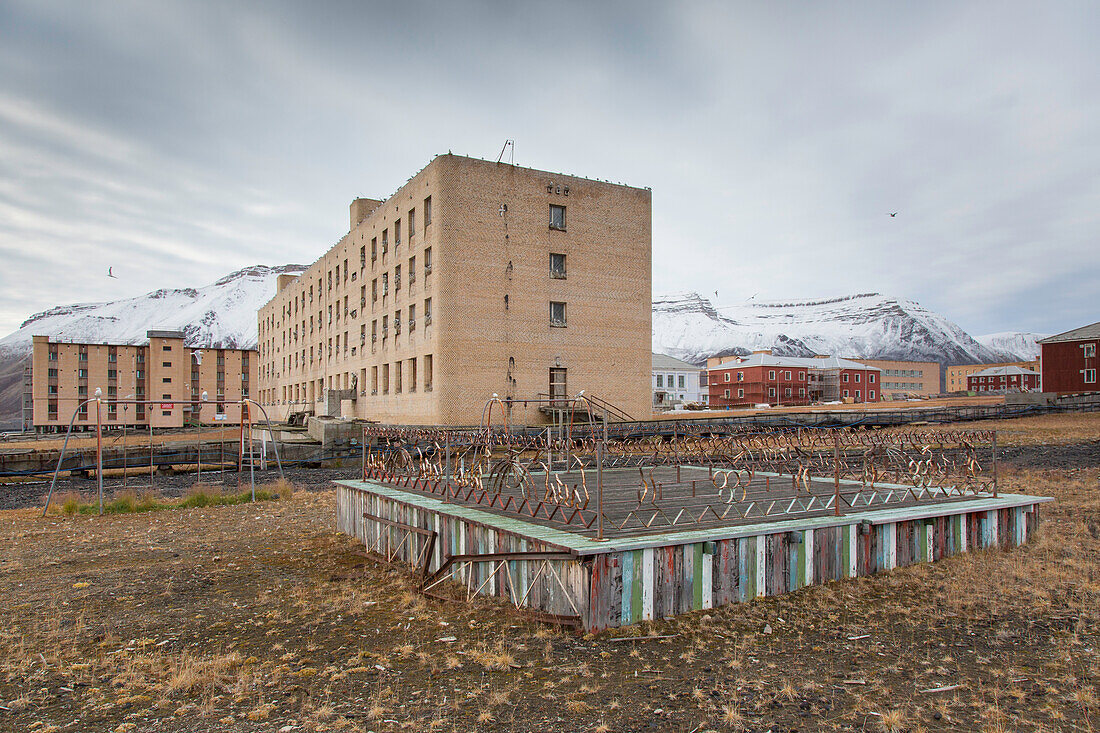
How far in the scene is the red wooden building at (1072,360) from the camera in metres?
67.1

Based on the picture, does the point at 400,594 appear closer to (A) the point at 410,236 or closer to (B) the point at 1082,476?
(B) the point at 1082,476

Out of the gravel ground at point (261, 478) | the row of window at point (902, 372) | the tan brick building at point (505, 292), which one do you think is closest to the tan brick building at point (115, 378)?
the tan brick building at point (505, 292)

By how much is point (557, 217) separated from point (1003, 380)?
13126 centimetres

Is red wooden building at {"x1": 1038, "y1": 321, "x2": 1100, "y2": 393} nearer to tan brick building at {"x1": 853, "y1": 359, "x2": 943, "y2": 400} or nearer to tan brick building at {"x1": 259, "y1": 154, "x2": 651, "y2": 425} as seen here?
tan brick building at {"x1": 259, "y1": 154, "x2": 651, "y2": 425}

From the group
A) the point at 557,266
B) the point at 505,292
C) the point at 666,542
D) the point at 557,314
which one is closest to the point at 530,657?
the point at 666,542

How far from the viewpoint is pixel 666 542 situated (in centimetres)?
764

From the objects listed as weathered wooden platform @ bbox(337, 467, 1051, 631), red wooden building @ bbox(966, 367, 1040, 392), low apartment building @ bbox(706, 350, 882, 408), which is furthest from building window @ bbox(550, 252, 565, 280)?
red wooden building @ bbox(966, 367, 1040, 392)

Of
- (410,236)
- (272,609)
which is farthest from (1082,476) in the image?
(410,236)

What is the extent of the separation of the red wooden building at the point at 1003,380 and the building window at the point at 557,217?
12476 cm

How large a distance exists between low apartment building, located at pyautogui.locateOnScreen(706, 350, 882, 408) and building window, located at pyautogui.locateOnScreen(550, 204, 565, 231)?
6656cm

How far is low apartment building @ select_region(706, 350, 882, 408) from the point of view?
10000 cm

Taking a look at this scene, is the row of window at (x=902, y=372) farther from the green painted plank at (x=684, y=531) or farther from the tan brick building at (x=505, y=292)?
the green painted plank at (x=684, y=531)

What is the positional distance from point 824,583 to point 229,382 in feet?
334

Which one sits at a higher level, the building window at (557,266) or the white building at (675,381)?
the building window at (557,266)
